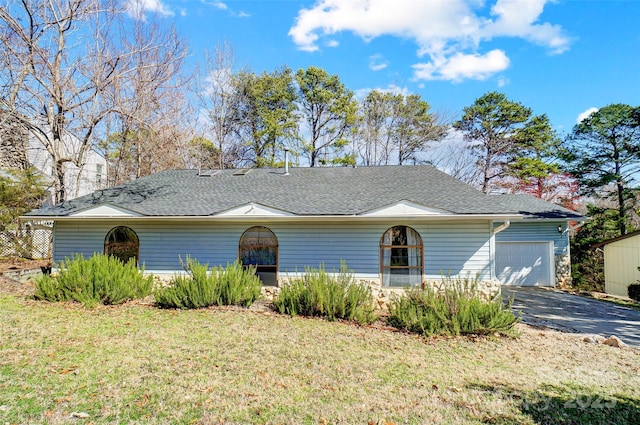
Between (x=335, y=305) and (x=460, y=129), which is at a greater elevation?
(x=460, y=129)

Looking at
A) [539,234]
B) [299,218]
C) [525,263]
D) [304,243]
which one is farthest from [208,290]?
[539,234]

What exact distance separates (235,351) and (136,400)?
5.25 ft

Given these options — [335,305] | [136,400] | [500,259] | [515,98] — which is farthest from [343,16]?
[515,98]

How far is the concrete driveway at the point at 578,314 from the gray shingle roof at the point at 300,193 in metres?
2.66

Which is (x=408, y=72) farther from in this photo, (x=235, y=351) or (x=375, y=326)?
(x=235, y=351)

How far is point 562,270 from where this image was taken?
45.7 feet

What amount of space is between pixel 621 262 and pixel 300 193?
39.9ft

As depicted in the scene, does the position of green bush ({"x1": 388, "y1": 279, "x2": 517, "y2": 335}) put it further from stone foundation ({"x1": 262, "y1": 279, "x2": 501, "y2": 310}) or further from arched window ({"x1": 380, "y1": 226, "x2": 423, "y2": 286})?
arched window ({"x1": 380, "y1": 226, "x2": 423, "y2": 286})

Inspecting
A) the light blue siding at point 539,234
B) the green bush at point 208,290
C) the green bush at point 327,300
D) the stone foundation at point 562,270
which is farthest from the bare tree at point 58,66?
the stone foundation at point 562,270

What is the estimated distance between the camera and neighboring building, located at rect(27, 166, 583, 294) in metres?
9.05

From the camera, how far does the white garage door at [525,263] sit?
14031 mm

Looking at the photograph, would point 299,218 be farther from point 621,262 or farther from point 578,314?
point 621,262

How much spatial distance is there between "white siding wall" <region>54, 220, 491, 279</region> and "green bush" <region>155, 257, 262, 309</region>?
1665 mm

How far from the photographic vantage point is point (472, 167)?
23.0 m
